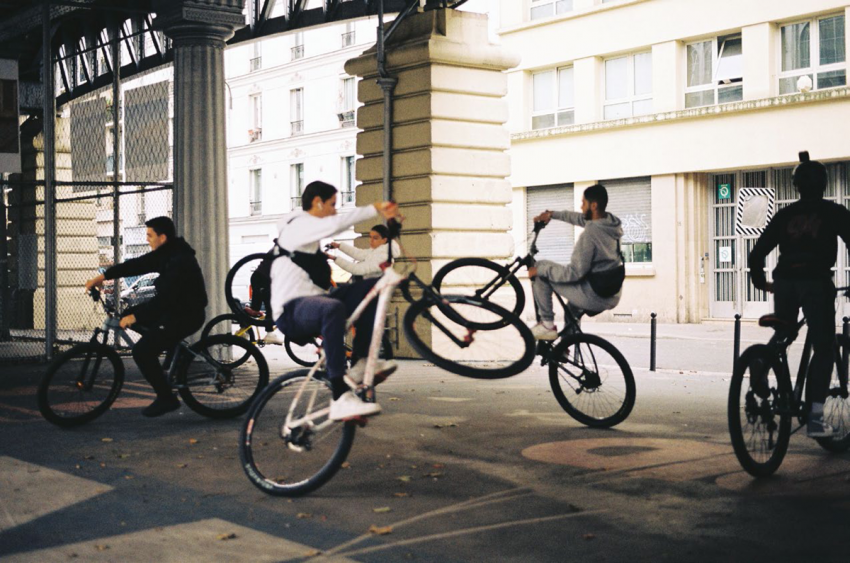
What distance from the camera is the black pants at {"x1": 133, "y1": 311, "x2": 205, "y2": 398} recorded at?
348 inches

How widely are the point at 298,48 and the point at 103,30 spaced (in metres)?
24.8

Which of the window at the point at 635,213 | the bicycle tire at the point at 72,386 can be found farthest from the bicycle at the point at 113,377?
the window at the point at 635,213

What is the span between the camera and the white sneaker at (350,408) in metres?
6.11

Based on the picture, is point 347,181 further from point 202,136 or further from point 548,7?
point 202,136

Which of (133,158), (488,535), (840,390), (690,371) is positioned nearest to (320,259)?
(488,535)

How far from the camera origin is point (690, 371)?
48.1ft

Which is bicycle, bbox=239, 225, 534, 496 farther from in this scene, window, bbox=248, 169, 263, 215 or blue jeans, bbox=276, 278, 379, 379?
window, bbox=248, 169, 263, 215

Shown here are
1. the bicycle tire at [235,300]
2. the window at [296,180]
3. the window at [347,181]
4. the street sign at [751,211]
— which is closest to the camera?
the bicycle tire at [235,300]

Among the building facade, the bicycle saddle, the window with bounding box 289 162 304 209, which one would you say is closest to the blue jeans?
the bicycle saddle

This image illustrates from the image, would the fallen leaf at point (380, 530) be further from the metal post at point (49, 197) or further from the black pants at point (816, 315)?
the metal post at point (49, 197)

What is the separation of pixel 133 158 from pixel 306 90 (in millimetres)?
29063

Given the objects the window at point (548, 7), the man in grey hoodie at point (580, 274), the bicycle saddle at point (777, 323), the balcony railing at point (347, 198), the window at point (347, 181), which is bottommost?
the bicycle saddle at point (777, 323)

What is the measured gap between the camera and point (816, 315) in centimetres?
715

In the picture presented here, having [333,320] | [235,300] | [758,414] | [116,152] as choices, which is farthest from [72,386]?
[116,152]
